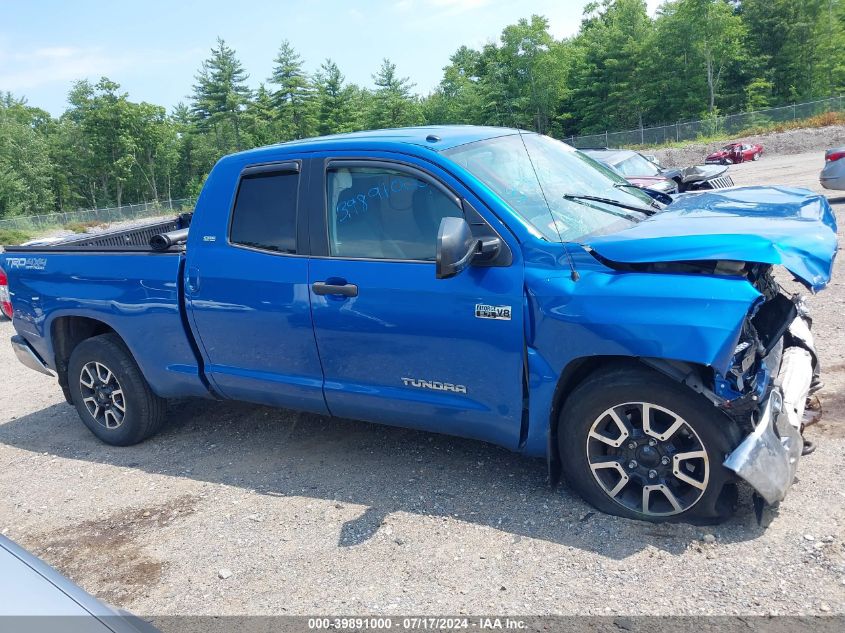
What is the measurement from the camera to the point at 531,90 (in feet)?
212

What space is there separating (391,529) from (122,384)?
2.54m

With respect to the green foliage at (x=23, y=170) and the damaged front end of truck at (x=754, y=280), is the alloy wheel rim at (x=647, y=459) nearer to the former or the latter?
the damaged front end of truck at (x=754, y=280)

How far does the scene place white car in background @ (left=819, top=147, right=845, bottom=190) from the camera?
12580 millimetres

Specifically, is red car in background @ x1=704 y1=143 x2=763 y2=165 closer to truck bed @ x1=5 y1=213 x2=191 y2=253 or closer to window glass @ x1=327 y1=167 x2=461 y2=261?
truck bed @ x1=5 y1=213 x2=191 y2=253

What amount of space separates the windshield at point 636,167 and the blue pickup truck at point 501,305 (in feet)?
26.8

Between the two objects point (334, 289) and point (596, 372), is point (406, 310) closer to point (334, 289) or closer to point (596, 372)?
point (334, 289)

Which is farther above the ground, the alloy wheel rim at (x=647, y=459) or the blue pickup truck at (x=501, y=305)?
the blue pickup truck at (x=501, y=305)

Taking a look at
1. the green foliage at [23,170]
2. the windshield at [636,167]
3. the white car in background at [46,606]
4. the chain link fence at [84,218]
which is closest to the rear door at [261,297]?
the white car in background at [46,606]

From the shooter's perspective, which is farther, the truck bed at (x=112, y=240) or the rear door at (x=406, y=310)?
the truck bed at (x=112, y=240)

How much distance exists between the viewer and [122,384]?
5.29 m

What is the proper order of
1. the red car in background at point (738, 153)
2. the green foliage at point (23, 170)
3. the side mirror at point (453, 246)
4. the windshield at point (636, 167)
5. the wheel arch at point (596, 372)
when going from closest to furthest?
the wheel arch at point (596, 372)
the side mirror at point (453, 246)
the windshield at point (636, 167)
the red car in background at point (738, 153)
the green foliage at point (23, 170)

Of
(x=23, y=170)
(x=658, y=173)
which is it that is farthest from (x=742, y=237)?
(x=23, y=170)

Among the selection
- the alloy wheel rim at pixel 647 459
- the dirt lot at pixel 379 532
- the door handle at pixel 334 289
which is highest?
the door handle at pixel 334 289

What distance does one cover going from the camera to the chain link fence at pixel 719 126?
147 ft
